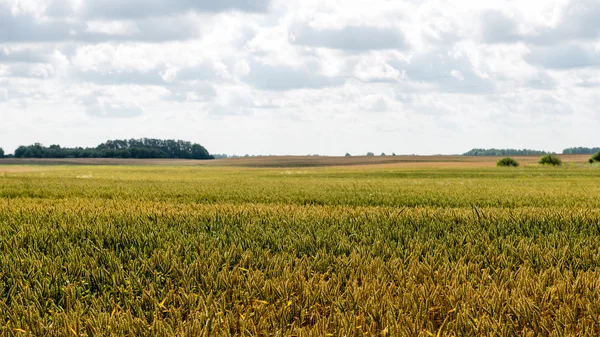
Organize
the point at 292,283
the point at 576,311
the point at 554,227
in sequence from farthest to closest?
the point at 554,227, the point at 292,283, the point at 576,311

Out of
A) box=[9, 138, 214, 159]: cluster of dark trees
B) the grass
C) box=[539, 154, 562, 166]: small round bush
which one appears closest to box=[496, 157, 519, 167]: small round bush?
box=[539, 154, 562, 166]: small round bush

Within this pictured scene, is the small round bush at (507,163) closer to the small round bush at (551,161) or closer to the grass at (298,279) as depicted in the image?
the small round bush at (551,161)

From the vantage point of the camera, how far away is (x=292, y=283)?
12.5ft

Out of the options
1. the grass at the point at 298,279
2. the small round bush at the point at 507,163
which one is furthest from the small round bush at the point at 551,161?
the grass at the point at 298,279

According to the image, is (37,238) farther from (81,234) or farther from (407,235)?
(407,235)

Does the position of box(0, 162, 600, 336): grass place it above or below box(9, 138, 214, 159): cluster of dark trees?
below

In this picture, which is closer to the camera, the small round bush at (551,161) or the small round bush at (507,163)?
the small round bush at (551,161)

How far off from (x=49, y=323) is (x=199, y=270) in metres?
1.15

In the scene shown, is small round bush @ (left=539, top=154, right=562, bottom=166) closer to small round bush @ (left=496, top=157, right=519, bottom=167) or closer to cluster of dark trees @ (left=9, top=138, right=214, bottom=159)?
small round bush @ (left=496, top=157, right=519, bottom=167)

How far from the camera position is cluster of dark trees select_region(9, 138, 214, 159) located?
13762cm

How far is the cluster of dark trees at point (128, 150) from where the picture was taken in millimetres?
137625

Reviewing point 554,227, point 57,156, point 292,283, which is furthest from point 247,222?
point 57,156

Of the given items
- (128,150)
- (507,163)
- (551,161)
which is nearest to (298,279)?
(507,163)

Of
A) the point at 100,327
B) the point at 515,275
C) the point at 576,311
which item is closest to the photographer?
the point at 100,327
